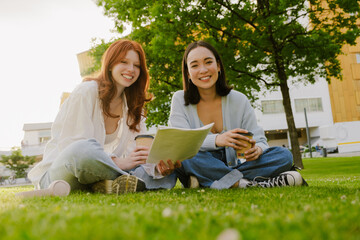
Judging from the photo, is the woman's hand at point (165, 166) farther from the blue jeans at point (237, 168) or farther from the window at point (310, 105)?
the window at point (310, 105)

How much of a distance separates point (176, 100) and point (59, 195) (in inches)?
76.8

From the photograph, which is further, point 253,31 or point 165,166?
point 253,31

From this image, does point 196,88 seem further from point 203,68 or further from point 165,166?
point 165,166

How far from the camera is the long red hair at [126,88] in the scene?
155 inches

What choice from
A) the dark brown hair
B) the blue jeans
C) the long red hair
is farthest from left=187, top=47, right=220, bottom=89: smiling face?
the blue jeans

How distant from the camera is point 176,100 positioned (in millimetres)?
4266

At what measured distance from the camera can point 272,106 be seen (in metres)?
41.7

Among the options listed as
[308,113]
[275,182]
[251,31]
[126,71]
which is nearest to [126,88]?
[126,71]

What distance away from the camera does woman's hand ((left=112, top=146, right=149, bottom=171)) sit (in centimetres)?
346

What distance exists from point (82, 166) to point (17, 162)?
3710cm

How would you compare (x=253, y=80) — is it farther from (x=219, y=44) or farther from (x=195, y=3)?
(x=195, y=3)

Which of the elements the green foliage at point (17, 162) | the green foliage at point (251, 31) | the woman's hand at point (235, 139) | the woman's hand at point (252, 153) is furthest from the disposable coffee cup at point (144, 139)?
the green foliage at point (17, 162)

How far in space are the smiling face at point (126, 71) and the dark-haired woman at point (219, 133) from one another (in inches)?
26.6

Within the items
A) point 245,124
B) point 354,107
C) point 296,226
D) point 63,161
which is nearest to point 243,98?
point 245,124
